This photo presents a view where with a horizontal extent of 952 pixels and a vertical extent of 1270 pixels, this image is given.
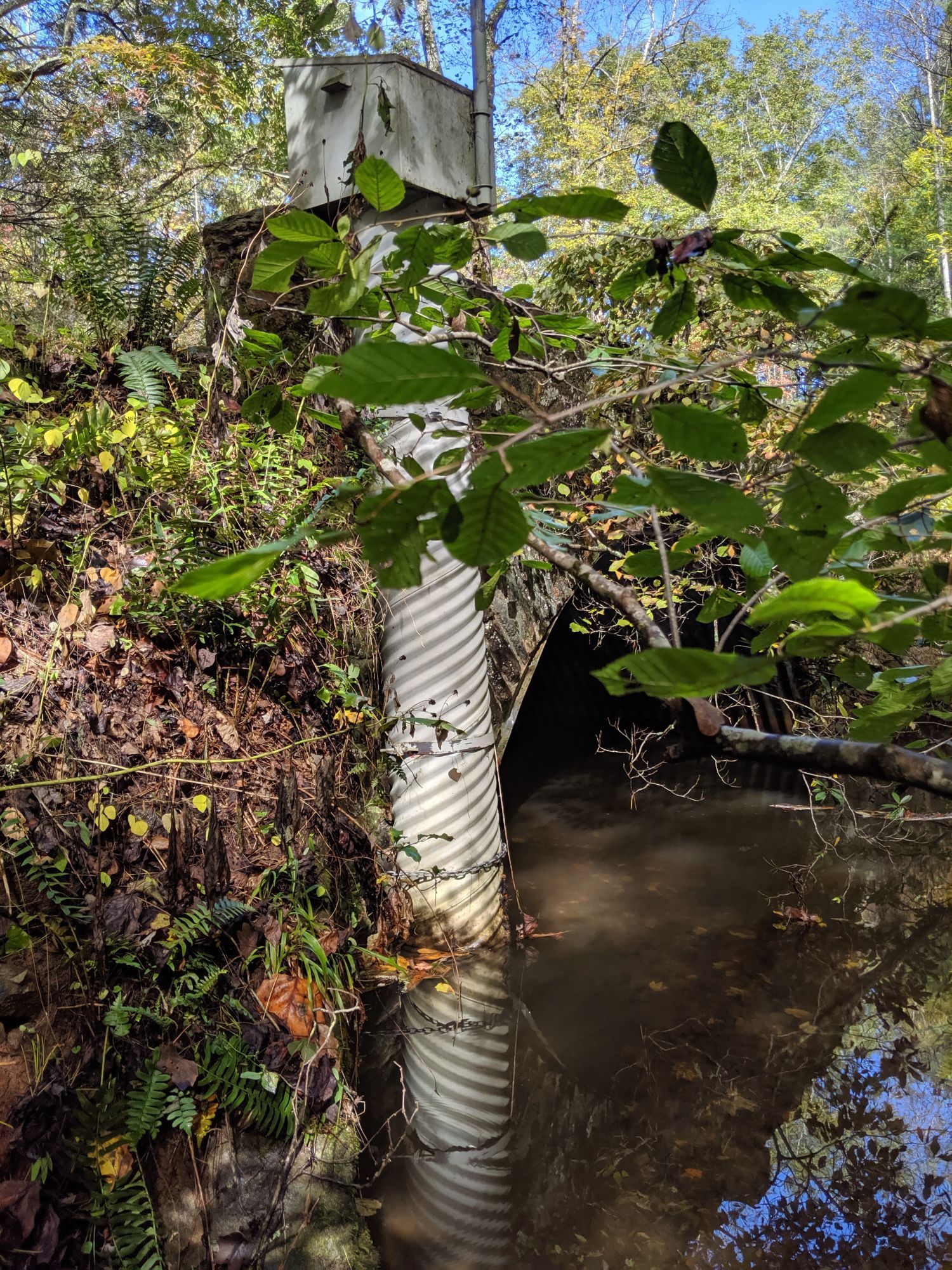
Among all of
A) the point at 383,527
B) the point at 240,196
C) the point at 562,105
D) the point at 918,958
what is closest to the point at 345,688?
the point at 383,527

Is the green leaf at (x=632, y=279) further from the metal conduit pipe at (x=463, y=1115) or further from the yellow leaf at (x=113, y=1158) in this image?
the metal conduit pipe at (x=463, y=1115)

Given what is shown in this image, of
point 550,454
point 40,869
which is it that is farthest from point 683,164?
point 40,869

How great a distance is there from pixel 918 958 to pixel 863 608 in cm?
428

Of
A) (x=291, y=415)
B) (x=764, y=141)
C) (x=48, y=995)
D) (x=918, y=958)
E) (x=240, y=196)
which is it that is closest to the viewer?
(x=291, y=415)

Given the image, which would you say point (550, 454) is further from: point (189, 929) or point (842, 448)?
point (189, 929)

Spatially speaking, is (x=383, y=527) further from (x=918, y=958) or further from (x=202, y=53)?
(x=202, y=53)

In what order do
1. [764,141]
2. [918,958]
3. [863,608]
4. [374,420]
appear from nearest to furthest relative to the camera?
[863,608]
[374,420]
[918,958]
[764,141]

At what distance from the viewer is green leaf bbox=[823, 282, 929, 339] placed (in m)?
0.46

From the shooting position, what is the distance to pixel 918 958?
384cm

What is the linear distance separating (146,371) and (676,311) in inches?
118

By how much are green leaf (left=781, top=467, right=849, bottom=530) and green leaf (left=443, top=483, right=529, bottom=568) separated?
223mm

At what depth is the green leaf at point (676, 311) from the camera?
66 centimetres

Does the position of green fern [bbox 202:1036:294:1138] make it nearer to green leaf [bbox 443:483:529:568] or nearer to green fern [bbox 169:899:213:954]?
green fern [bbox 169:899:213:954]

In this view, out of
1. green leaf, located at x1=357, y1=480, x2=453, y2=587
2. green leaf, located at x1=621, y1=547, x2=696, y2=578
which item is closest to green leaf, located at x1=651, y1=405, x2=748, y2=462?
green leaf, located at x1=357, y1=480, x2=453, y2=587
